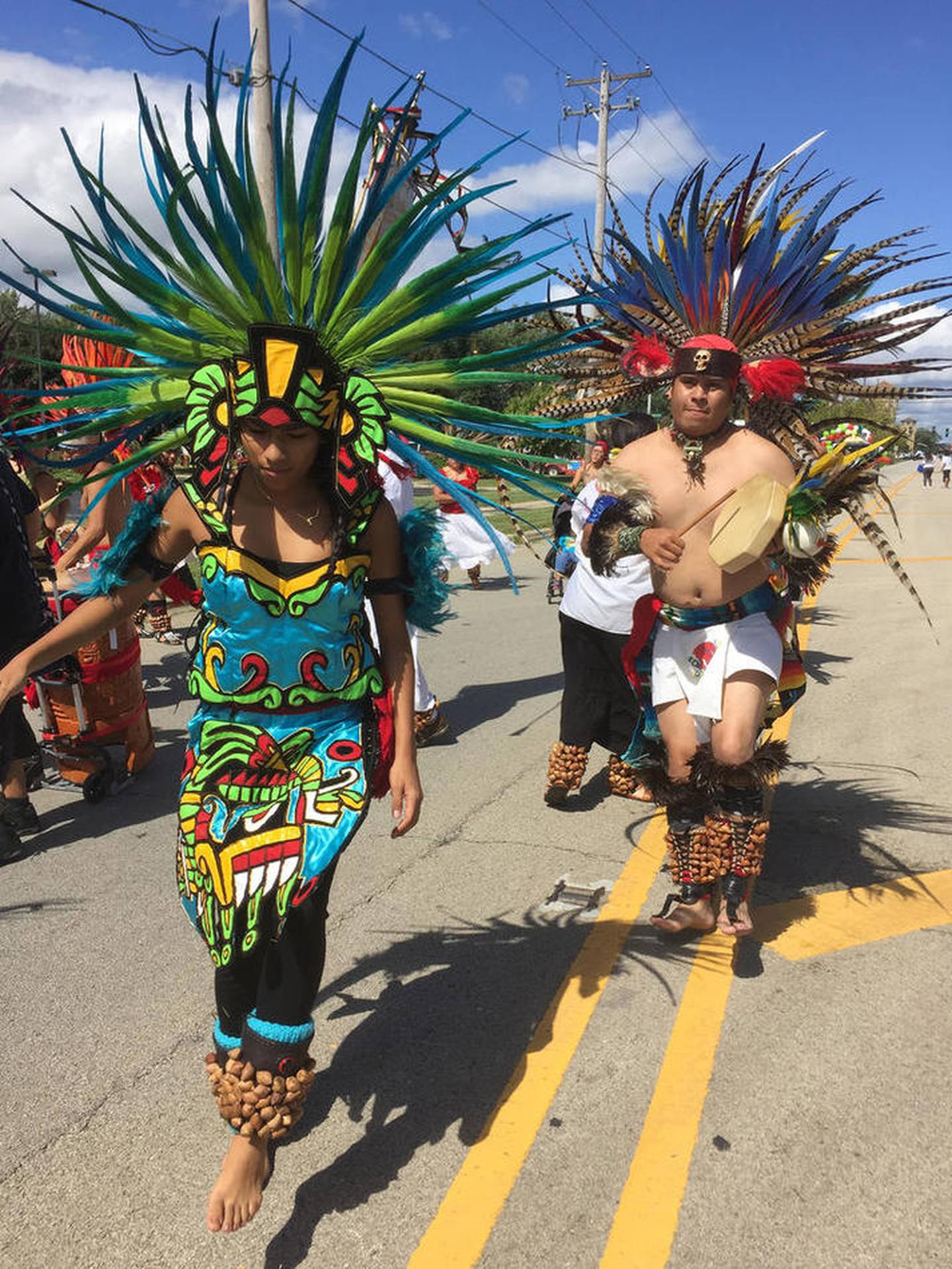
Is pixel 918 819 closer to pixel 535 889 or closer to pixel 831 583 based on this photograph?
pixel 535 889

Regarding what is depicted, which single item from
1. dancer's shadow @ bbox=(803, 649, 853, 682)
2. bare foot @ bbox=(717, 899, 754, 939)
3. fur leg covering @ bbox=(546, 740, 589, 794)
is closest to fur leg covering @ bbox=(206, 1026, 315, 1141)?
bare foot @ bbox=(717, 899, 754, 939)

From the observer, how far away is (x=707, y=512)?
11.4 feet

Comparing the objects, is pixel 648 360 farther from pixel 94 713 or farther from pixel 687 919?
pixel 94 713

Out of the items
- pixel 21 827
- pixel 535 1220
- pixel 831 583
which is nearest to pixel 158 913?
pixel 21 827

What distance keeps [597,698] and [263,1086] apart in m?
3.00

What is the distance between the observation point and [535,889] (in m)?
4.10

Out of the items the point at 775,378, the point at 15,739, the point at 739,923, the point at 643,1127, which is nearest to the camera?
the point at 643,1127

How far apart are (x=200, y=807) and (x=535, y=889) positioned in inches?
77.0

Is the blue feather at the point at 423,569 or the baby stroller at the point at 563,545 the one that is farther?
the baby stroller at the point at 563,545

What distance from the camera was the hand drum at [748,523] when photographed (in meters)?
3.28

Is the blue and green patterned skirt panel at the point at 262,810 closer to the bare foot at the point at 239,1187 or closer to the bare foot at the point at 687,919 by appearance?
the bare foot at the point at 239,1187

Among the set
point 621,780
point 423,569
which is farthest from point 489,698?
point 423,569

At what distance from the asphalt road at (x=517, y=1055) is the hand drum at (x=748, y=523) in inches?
54.1

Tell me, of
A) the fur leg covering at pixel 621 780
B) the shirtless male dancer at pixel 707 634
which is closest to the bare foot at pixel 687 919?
the shirtless male dancer at pixel 707 634
